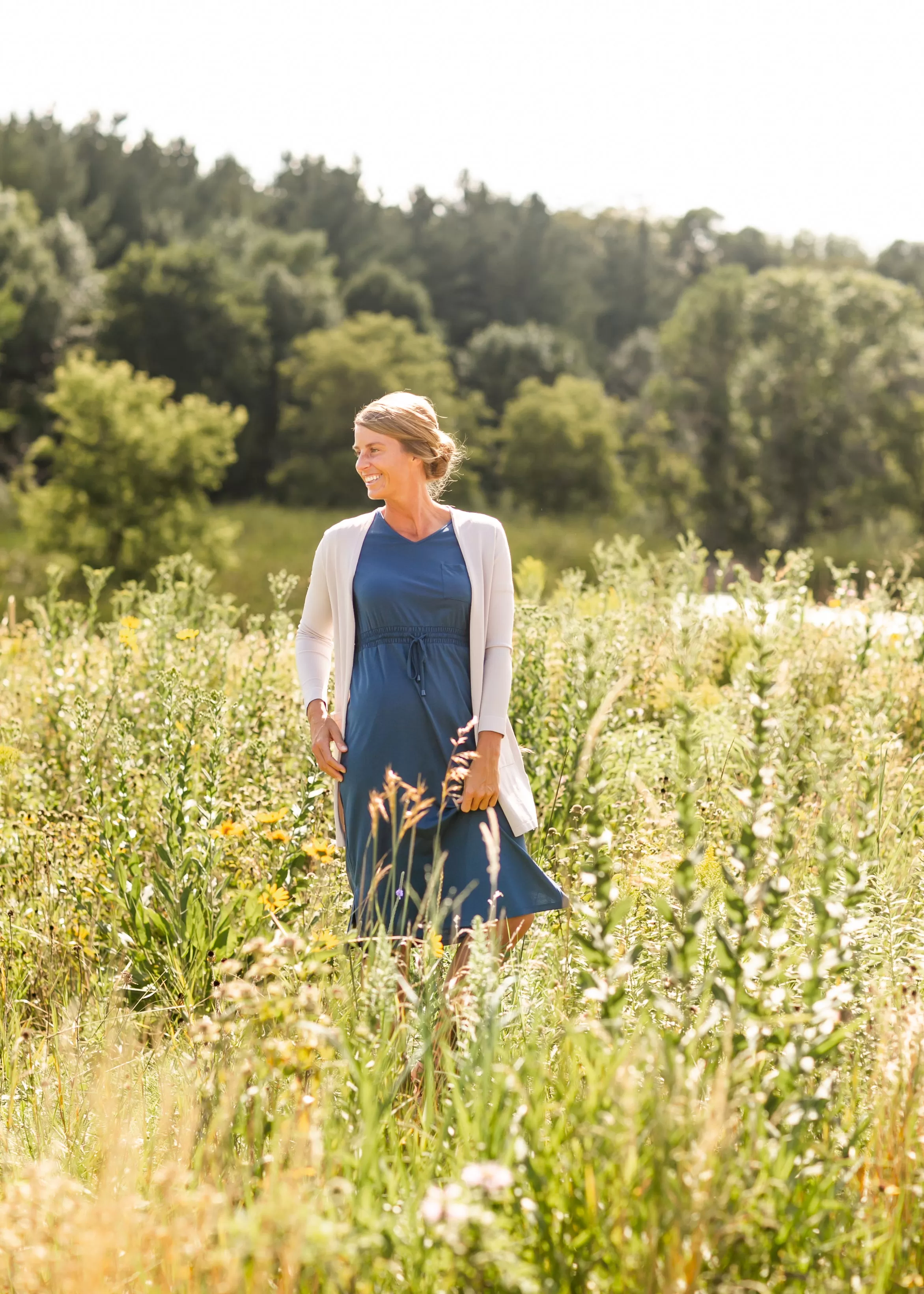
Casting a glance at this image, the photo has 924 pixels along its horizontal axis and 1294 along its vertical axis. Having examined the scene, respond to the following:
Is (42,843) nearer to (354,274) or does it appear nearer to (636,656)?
(636,656)

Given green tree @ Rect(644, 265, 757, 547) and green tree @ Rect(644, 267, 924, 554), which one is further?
green tree @ Rect(644, 265, 757, 547)

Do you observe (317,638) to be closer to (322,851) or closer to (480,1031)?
(322,851)

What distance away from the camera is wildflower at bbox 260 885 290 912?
9.87 ft

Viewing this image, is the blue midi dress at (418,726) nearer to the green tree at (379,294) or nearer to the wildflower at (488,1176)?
the wildflower at (488,1176)

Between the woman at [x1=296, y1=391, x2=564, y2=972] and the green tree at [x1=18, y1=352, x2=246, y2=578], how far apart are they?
75.1 ft

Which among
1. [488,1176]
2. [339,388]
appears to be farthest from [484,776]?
[339,388]

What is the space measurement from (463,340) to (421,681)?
5690cm

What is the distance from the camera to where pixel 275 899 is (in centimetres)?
306

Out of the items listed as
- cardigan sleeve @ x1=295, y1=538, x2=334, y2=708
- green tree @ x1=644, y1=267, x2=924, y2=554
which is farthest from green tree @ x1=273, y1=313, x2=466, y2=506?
cardigan sleeve @ x1=295, y1=538, x2=334, y2=708

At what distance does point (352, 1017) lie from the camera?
2.61m

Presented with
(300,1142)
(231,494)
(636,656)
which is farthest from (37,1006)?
(231,494)

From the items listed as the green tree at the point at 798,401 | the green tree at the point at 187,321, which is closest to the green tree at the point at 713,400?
the green tree at the point at 798,401

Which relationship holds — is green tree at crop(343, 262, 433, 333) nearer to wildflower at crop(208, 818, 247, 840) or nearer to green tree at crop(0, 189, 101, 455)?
green tree at crop(0, 189, 101, 455)

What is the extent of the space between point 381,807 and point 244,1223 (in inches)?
39.0
